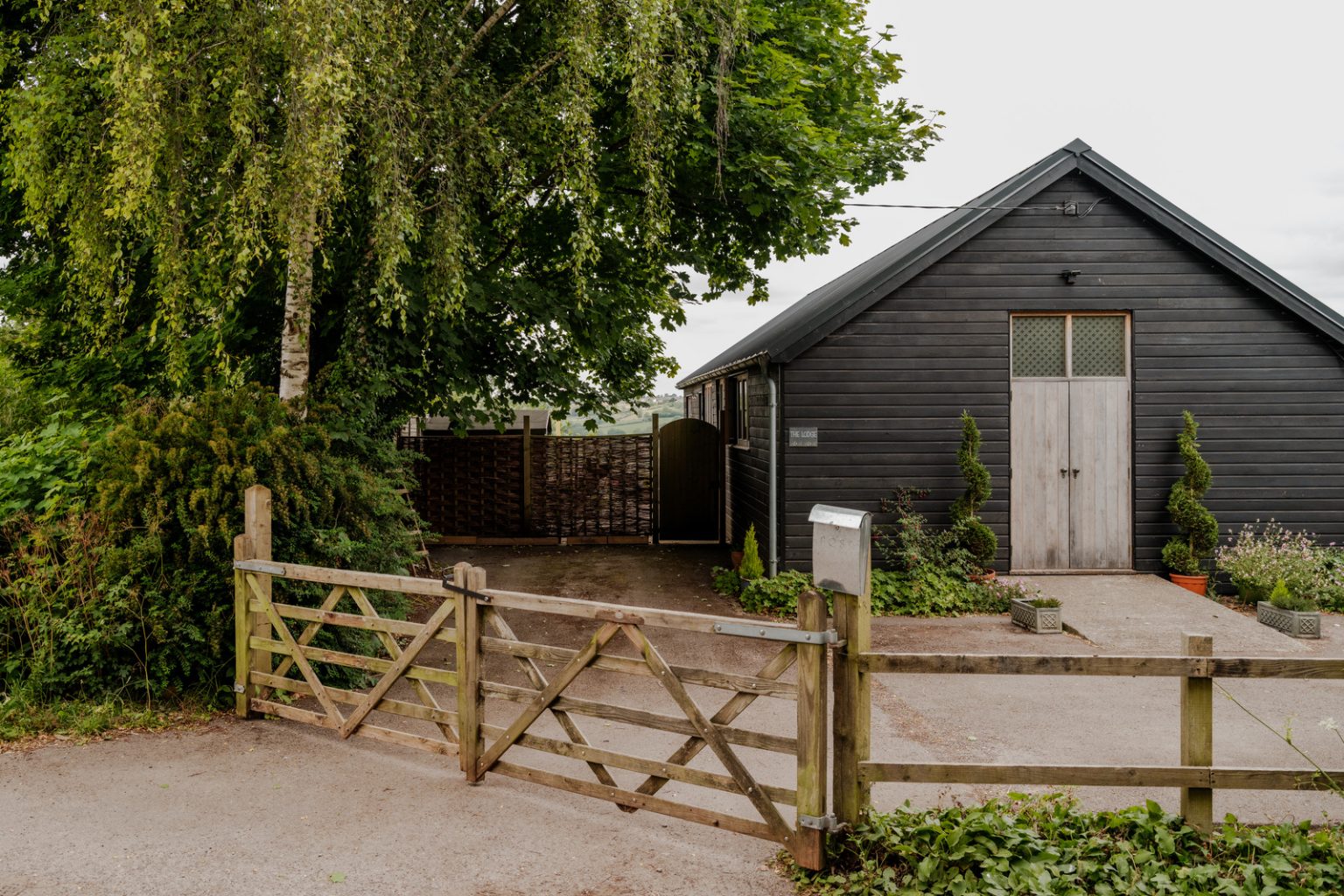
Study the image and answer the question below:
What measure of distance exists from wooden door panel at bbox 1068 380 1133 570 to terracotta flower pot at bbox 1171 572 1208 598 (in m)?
0.53

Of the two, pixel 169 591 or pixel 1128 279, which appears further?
pixel 1128 279

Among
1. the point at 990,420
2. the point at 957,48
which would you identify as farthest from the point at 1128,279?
the point at 957,48

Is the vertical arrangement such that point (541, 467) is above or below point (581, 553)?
above

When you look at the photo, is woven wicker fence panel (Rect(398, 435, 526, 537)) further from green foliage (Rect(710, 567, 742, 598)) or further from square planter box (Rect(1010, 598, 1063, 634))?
square planter box (Rect(1010, 598, 1063, 634))

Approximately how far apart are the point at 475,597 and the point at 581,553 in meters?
9.04

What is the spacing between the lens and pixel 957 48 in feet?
35.2

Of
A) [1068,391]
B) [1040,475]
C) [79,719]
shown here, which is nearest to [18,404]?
[79,719]

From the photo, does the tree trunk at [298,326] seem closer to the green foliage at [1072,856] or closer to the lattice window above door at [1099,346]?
the green foliage at [1072,856]

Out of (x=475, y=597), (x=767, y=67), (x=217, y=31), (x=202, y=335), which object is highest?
(x=767, y=67)

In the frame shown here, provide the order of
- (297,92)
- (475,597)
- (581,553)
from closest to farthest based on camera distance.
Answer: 1. (475,597)
2. (297,92)
3. (581,553)

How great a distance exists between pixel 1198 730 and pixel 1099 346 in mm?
7786

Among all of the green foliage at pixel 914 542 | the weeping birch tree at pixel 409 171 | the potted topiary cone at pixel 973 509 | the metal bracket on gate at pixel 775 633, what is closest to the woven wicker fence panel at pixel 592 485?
the weeping birch tree at pixel 409 171

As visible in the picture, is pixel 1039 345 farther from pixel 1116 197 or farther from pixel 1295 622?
pixel 1295 622

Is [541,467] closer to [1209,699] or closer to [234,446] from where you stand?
[234,446]
